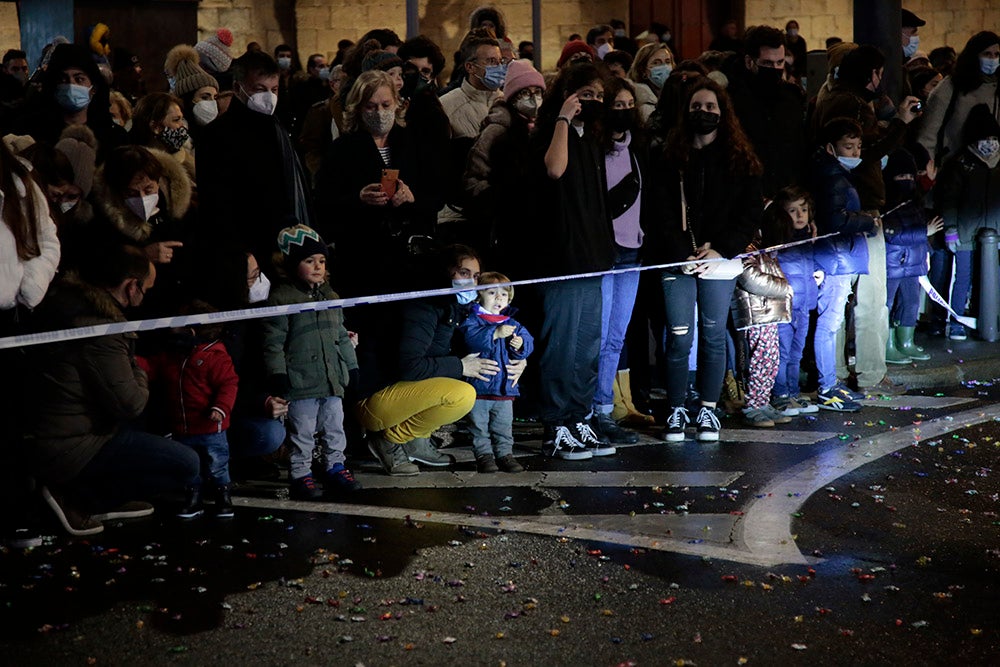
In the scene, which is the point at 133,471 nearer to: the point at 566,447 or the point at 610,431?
the point at 566,447

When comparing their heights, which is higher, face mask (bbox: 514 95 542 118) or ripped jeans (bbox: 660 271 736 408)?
face mask (bbox: 514 95 542 118)

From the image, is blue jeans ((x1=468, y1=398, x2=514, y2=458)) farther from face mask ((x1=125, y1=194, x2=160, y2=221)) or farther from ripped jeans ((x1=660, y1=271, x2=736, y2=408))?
face mask ((x1=125, y1=194, x2=160, y2=221))

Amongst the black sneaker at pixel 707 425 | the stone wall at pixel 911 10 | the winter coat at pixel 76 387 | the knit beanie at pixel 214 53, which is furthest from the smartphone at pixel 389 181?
the stone wall at pixel 911 10

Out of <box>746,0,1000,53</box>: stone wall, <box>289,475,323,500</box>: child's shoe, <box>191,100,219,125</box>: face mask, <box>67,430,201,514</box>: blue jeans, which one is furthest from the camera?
<box>746,0,1000,53</box>: stone wall

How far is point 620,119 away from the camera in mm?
9367

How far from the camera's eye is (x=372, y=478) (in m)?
8.70

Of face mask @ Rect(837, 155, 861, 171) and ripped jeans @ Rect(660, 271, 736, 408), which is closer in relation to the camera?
ripped jeans @ Rect(660, 271, 736, 408)

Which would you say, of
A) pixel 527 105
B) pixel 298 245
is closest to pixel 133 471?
pixel 298 245

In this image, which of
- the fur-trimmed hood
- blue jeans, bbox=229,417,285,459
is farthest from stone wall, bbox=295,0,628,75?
blue jeans, bbox=229,417,285,459

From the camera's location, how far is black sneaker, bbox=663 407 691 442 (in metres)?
9.73

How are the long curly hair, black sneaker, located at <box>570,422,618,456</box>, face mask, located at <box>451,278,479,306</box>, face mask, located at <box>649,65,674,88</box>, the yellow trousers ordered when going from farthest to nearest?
face mask, located at <box>649,65,674,88</box> < the long curly hair < black sneaker, located at <box>570,422,618,456</box> < face mask, located at <box>451,278,479,306</box> < the yellow trousers

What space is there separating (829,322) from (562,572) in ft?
16.4

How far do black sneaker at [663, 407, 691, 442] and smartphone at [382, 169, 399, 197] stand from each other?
2.33m

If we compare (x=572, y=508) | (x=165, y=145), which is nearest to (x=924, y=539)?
(x=572, y=508)
